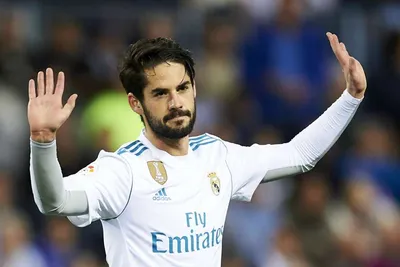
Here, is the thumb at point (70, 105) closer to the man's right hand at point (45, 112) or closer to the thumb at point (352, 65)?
the man's right hand at point (45, 112)

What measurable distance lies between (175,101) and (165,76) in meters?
0.16

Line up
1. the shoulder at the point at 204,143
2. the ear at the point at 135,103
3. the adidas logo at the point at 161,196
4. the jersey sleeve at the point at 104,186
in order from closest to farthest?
1. the jersey sleeve at the point at 104,186
2. the adidas logo at the point at 161,196
3. the ear at the point at 135,103
4. the shoulder at the point at 204,143

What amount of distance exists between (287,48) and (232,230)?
8.40ft

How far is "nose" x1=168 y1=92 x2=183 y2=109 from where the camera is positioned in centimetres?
586

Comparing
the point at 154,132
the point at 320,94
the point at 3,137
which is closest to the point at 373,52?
the point at 320,94

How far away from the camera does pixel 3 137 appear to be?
38.0 ft

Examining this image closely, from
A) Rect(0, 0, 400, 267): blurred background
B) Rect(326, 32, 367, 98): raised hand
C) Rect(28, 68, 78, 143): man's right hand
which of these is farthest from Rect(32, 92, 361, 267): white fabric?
Rect(0, 0, 400, 267): blurred background

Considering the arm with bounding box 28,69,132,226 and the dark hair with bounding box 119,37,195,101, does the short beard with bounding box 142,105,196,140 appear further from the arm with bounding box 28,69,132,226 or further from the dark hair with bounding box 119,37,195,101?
the arm with bounding box 28,69,132,226

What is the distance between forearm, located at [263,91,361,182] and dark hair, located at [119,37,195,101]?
809 mm

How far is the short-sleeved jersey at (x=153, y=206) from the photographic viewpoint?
5.71m

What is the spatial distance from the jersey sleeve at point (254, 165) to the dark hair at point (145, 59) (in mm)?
620

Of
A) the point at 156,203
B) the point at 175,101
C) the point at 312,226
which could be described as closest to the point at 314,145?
the point at 175,101

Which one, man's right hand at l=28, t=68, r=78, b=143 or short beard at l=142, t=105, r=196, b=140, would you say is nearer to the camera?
man's right hand at l=28, t=68, r=78, b=143

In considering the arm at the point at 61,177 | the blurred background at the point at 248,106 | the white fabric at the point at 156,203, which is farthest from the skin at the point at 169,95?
the blurred background at the point at 248,106
